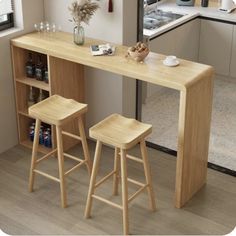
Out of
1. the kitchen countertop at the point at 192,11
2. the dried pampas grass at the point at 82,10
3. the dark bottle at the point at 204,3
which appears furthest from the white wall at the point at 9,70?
the dark bottle at the point at 204,3

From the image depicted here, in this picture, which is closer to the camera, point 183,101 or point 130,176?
point 183,101

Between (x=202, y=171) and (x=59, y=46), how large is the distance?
1.38m

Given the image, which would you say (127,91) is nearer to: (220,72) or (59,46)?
(59,46)

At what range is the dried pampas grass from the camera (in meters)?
4.03

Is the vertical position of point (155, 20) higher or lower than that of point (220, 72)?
higher

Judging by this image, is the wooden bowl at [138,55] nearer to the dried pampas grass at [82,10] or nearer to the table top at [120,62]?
the table top at [120,62]

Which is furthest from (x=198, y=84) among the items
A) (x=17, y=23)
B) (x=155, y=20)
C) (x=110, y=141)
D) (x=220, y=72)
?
(x=220, y=72)

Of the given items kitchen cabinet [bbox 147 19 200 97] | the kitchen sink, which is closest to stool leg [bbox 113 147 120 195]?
kitchen cabinet [bbox 147 19 200 97]

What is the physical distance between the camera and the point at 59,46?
4102 mm

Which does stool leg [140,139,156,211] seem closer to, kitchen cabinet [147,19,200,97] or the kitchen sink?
kitchen cabinet [147,19,200,97]

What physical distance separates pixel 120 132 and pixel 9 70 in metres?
1.32

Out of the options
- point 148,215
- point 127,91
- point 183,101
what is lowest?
point 148,215

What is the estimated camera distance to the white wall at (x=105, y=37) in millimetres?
4117

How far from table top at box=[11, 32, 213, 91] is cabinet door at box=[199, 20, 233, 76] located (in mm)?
1865
